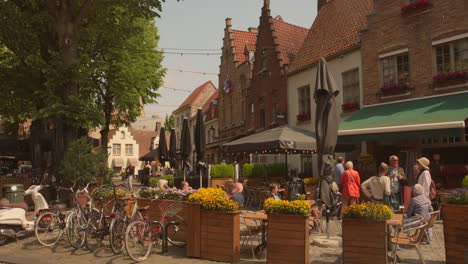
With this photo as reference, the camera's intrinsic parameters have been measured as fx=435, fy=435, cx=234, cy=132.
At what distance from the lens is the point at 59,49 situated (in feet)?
46.9

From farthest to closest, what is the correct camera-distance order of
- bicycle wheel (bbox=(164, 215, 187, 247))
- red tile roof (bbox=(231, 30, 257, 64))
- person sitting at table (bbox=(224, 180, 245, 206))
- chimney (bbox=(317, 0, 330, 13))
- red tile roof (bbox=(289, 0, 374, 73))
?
red tile roof (bbox=(231, 30, 257, 64))
chimney (bbox=(317, 0, 330, 13))
red tile roof (bbox=(289, 0, 374, 73))
person sitting at table (bbox=(224, 180, 245, 206))
bicycle wheel (bbox=(164, 215, 187, 247))

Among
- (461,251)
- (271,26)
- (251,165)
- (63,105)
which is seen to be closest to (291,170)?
(251,165)

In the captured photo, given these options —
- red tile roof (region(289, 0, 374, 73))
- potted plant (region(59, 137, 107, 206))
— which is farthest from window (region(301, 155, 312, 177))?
potted plant (region(59, 137, 107, 206))

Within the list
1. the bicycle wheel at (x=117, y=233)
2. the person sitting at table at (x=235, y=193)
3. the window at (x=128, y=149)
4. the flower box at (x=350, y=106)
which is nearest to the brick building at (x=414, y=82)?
the flower box at (x=350, y=106)

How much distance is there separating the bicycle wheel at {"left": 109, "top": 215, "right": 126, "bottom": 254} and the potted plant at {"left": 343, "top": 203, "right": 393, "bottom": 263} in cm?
401

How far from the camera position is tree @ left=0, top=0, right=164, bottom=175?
13820 millimetres

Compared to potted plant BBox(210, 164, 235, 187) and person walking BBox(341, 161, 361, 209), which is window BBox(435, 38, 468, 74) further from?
potted plant BBox(210, 164, 235, 187)

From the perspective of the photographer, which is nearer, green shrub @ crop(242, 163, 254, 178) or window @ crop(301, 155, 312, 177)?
green shrub @ crop(242, 163, 254, 178)

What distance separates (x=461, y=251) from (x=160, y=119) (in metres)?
71.6

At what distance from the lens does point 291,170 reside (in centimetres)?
2148

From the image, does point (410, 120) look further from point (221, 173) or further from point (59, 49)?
point (59, 49)

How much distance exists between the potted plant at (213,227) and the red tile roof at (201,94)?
138 ft

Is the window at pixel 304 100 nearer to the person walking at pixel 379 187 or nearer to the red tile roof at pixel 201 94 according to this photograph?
A: the person walking at pixel 379 187

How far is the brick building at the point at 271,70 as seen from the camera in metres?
23.7
